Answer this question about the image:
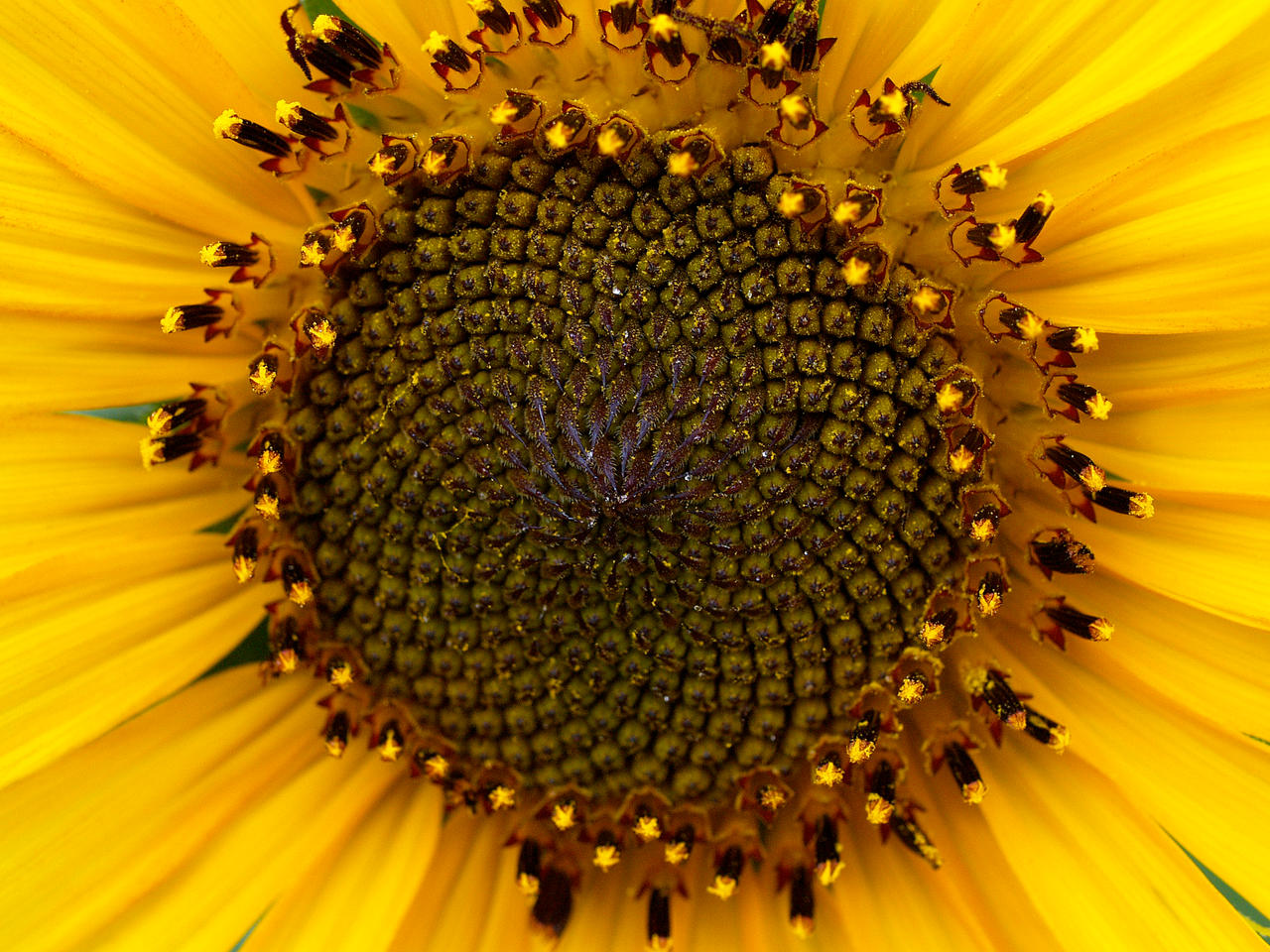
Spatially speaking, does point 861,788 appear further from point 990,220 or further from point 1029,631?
point 990,220

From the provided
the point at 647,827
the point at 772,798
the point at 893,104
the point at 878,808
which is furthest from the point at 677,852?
the point at 893,104

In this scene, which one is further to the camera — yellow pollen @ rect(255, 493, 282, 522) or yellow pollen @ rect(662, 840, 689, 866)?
yellow pollen @ rect(662, 840, 689, 866)

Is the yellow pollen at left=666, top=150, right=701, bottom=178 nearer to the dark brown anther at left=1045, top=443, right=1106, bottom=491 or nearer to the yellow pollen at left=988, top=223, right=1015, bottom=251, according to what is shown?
the yellow pollen at left=988, top=223, right=1015, bottom=251

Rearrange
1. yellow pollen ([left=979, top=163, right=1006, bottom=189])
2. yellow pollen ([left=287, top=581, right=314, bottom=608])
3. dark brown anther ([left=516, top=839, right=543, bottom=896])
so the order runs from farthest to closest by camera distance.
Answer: dark brown anther ([left=516, top=839, right=543, bottom=896]) < yellow pollen ([left=287, top=581, right=314, bottom=608]) < yellow pollen ([left=979, top=163, right=1006, bottom=189])

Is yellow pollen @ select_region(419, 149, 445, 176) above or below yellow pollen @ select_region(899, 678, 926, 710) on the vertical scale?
above

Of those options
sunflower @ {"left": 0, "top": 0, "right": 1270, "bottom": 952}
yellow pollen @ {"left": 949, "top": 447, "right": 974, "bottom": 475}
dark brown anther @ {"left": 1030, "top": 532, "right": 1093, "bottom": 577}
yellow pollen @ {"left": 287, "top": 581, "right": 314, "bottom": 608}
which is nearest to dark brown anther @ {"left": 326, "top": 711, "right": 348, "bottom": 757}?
sunflower @ {"left": 0, "top": 0, "right": 1270, "bottom": 952}

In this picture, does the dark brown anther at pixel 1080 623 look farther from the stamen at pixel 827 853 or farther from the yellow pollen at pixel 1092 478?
the stamen at pixel 827 853

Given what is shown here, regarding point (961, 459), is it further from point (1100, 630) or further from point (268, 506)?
point (268, 506)

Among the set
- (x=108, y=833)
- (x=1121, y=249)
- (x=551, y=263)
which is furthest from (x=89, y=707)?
(x=1121, y=249)
